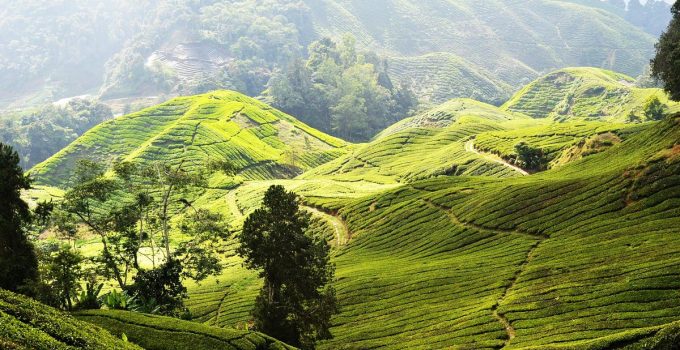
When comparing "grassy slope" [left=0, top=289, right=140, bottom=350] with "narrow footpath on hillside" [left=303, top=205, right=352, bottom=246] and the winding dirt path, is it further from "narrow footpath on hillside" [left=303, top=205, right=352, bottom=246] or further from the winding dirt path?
the winding dirt path

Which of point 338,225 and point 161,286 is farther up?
point 161,286

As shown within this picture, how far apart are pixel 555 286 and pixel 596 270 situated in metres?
3.59

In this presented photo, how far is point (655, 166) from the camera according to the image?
61812 millimetres

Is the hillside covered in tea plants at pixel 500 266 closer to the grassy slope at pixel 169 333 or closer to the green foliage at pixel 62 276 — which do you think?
the grassy slope at pixel 169 333

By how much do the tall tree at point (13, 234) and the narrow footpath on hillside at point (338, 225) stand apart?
2218 inches

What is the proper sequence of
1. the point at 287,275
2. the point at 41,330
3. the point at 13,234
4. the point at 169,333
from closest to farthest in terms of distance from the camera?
the point at 41,330, the point at 169,333, the point at 13,234, the point at 287,275

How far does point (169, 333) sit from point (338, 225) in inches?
2605

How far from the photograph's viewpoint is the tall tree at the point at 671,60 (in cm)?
7581

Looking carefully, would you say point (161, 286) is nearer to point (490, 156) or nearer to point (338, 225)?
point (338, 225)

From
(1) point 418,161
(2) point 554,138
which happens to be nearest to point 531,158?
(2) point 554,138

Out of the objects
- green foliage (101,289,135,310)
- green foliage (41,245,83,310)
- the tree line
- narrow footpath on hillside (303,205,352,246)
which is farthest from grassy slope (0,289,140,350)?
narrow footpath on hillside (303,205,352,246)

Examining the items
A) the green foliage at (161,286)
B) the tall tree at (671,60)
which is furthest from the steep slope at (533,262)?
the green foliage at (161,286)

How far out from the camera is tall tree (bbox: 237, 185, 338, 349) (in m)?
49.6

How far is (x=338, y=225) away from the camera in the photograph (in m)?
101
